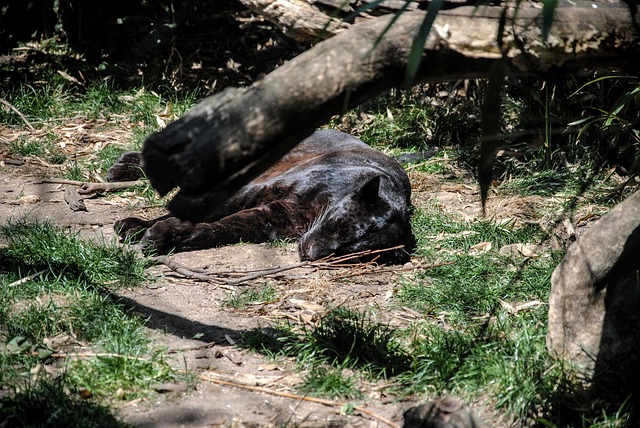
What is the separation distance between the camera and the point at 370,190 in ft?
19.2

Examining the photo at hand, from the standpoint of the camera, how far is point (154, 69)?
28.7 ft

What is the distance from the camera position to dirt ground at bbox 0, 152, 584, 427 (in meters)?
3.34

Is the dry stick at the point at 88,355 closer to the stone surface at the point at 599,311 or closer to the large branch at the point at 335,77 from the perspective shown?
the large branch at the point at 335,77

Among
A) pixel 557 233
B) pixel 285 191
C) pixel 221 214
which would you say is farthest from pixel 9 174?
pixel 557 233

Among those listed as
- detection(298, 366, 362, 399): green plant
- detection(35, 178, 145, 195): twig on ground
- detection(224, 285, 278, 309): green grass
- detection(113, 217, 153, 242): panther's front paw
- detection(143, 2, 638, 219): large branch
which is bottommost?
detection(35, 178, 145, 195): twig on ground

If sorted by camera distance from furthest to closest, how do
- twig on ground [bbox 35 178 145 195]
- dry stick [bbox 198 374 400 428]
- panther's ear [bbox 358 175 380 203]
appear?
twig on ground [bbox 35 178 145 195]
panther's ear [bbox 358 175 380 203]
dry stick [bbox 198 374 400 428]

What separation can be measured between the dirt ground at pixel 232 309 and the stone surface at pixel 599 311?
0.51 metres

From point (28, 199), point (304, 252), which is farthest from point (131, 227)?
point (304, 252)

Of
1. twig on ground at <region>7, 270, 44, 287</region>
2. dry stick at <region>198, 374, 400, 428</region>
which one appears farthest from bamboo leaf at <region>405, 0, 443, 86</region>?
twig on ground at <region>7, 270, 44, 287</region>

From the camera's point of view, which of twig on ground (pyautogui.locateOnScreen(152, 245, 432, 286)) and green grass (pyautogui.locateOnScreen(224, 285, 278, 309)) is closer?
green grass (pyautogui.locateOnScreen(224, 285, 278, 309))

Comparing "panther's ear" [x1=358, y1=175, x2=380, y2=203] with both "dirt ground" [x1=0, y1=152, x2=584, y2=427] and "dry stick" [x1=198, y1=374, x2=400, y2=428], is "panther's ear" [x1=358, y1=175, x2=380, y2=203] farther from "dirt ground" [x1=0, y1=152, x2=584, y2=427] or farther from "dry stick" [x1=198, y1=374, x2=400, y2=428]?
"dry stick" [x1=198, y1=374, x2=400, y2=428]

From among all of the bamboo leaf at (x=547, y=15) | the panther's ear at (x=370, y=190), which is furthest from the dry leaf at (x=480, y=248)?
the bamboo leaf at (x=547, y=15)

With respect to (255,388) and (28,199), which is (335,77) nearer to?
(255,388)

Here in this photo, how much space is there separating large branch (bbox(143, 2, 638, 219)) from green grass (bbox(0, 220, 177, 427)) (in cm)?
118
